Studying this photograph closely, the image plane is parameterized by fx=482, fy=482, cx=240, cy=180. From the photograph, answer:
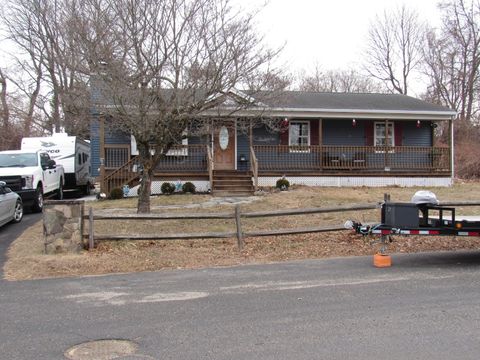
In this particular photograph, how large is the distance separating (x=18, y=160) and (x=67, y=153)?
5.63m

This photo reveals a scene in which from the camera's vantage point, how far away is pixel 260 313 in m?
5.61

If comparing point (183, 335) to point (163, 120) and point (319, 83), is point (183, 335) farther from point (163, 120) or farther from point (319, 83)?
point (319, 83)

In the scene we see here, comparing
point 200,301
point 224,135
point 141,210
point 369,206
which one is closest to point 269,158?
point 224,135

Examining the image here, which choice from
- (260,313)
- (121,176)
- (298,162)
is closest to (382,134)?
(298,162)

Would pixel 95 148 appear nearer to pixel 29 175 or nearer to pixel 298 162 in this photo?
pixel 29 175

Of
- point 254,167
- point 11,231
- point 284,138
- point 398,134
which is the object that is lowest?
point 11,231

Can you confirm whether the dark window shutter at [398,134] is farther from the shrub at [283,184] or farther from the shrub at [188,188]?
the shrub at [188,188]

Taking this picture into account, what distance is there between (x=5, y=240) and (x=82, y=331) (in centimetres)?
685

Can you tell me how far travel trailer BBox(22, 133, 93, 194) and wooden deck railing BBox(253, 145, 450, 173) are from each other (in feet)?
26.5

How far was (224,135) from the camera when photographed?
21.3 metres

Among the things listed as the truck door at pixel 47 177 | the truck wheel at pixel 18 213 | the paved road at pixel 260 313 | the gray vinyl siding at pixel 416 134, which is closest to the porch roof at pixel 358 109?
the gray vinyl siding at pixel 416 134

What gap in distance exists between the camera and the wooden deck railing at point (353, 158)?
21.2 metres

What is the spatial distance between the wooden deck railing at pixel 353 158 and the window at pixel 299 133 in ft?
2.94

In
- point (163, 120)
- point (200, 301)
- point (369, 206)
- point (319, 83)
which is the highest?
point (319, 83)
